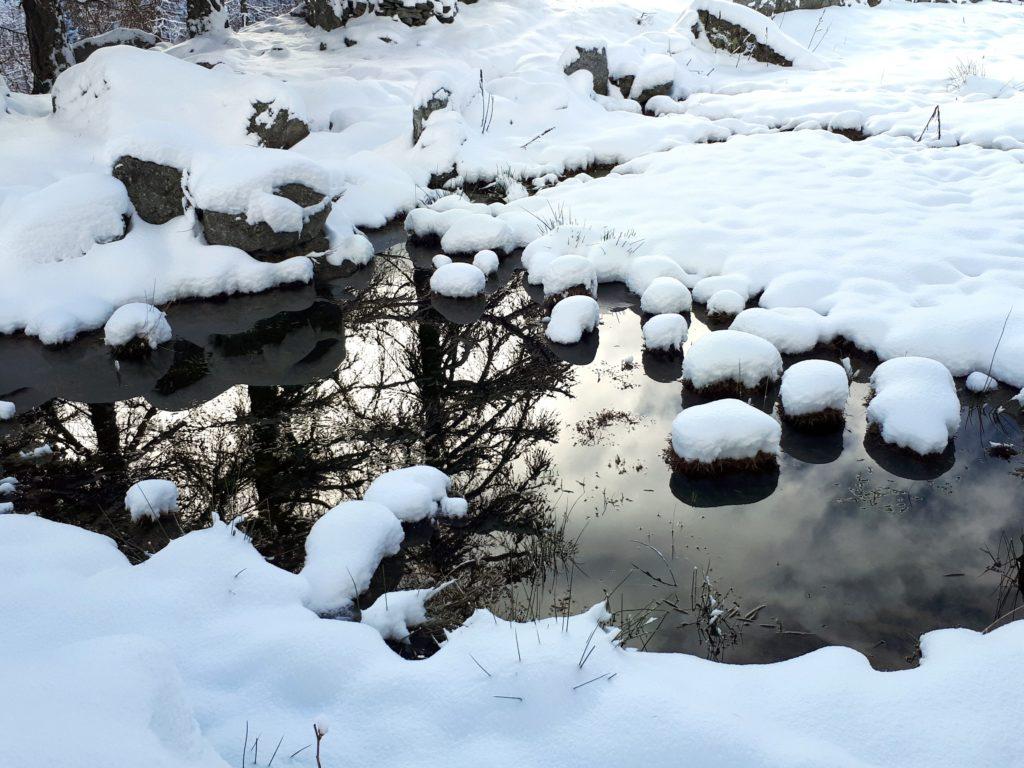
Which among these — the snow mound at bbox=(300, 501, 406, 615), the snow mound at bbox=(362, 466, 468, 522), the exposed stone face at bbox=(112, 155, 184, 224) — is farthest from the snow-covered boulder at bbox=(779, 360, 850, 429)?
the exposed stone face at bbox=(112, 155, 184, 224)

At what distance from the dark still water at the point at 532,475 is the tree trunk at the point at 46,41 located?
6432mm

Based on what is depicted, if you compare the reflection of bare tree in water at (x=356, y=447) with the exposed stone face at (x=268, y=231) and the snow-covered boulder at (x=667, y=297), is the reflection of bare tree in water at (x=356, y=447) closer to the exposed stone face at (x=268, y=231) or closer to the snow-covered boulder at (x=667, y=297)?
the snow-covered boulder at (x=667, y=297)

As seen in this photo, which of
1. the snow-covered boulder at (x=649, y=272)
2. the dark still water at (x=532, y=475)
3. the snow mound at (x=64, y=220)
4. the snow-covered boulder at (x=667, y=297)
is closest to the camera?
the dark still water at (x=532, y=475)

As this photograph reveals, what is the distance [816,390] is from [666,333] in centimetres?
150

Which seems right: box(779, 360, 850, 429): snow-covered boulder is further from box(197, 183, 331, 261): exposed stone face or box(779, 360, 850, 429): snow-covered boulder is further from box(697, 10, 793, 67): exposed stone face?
box(697, 10, 793, 67): exposed stone face

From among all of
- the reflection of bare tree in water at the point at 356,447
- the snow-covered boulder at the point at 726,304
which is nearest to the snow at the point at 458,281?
the reflection of bare tree in water at the point at 356,447

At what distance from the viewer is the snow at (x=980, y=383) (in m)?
5.38

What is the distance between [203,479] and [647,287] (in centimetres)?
428

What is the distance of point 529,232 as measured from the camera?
8484mm

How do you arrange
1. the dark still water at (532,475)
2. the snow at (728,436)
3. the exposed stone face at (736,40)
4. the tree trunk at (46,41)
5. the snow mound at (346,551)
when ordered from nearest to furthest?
1. the snow mound at (346,551)
2. the dark still water at (532,475)
3. the snow at (728,436)
4. the tree trunk at (46,41)
5. the exposed stone face at (736,40)

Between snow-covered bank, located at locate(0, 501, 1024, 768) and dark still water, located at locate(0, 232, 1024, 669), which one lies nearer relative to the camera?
snow-covered bank, located at locate(0, 501, 1024, 768)

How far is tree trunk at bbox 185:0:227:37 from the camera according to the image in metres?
14.4

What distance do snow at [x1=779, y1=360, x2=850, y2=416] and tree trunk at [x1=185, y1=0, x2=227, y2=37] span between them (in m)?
14.1

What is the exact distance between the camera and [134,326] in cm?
649
